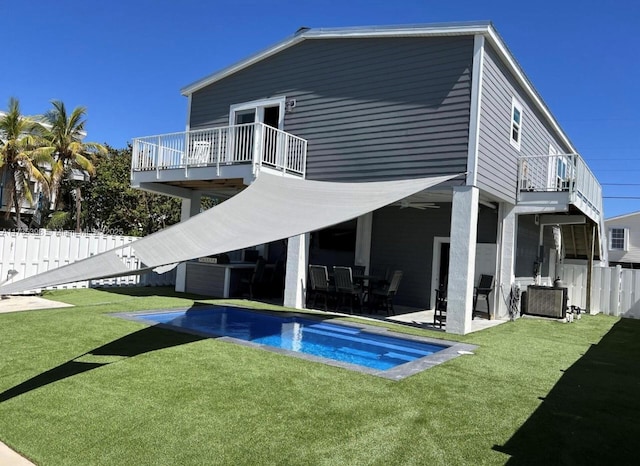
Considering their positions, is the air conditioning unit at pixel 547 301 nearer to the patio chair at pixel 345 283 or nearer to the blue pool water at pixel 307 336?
the patio chair at pixel 345 283

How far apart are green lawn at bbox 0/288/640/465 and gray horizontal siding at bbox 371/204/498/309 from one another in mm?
5323

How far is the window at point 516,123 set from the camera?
1049 cm

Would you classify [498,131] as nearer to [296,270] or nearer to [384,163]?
[384,163]

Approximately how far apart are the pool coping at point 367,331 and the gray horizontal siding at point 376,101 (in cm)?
312

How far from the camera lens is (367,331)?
8.13 metres

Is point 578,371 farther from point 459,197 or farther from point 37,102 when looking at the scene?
point 37,102

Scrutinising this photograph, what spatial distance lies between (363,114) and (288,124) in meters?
2.15

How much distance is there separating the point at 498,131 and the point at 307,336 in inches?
228

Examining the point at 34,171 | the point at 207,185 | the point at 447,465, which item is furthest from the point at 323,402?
the point at 34,171

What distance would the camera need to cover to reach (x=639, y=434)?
370 centimetres

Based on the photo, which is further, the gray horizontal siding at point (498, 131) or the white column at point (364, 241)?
the white column at point (364, 241)

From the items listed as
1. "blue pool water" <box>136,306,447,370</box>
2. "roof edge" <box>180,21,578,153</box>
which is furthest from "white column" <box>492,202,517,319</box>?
"blue pool water" <box>136,306,447,370</box>

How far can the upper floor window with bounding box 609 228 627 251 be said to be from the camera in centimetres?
2669

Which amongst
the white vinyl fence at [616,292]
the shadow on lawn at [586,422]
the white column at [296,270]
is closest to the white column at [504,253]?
the white vinyl fence at [616,292]
